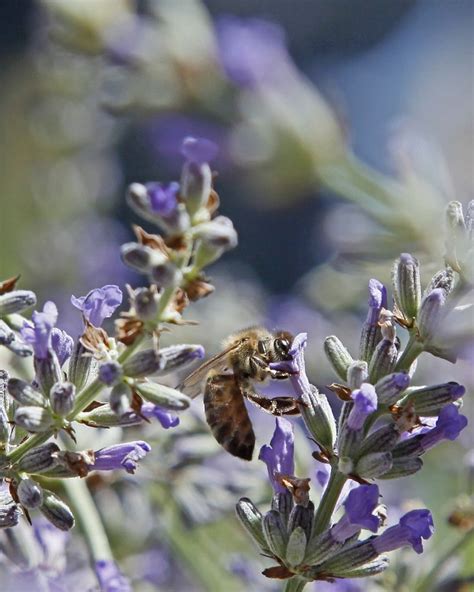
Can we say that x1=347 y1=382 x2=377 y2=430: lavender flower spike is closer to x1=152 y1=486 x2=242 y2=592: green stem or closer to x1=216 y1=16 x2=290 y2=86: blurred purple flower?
x1=152 y1=486 x2=242 y2=592: green stem

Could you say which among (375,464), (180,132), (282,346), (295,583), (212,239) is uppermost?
(212,239)

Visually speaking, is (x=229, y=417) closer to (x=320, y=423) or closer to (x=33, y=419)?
(x=320, y=423)

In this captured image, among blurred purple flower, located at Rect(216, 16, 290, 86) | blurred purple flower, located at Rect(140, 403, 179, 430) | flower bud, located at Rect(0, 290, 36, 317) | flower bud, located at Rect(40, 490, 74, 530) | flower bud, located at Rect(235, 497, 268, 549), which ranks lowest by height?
flower bud, located at Rect(235, 497, 268, 549)

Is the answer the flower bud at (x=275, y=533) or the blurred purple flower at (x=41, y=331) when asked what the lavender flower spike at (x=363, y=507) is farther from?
the blurred purple flower at (x=41, y=331)

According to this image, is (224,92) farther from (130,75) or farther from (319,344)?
(319,344)

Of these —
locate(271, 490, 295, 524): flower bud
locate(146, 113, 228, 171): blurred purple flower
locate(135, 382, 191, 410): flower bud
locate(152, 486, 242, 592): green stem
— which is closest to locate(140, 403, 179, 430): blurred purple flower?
locate(135, 382, 191, 410): flower bud

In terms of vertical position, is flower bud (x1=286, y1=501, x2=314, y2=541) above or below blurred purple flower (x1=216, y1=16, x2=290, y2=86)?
below

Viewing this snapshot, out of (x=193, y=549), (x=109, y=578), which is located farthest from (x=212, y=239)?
(x=193, y=549)
